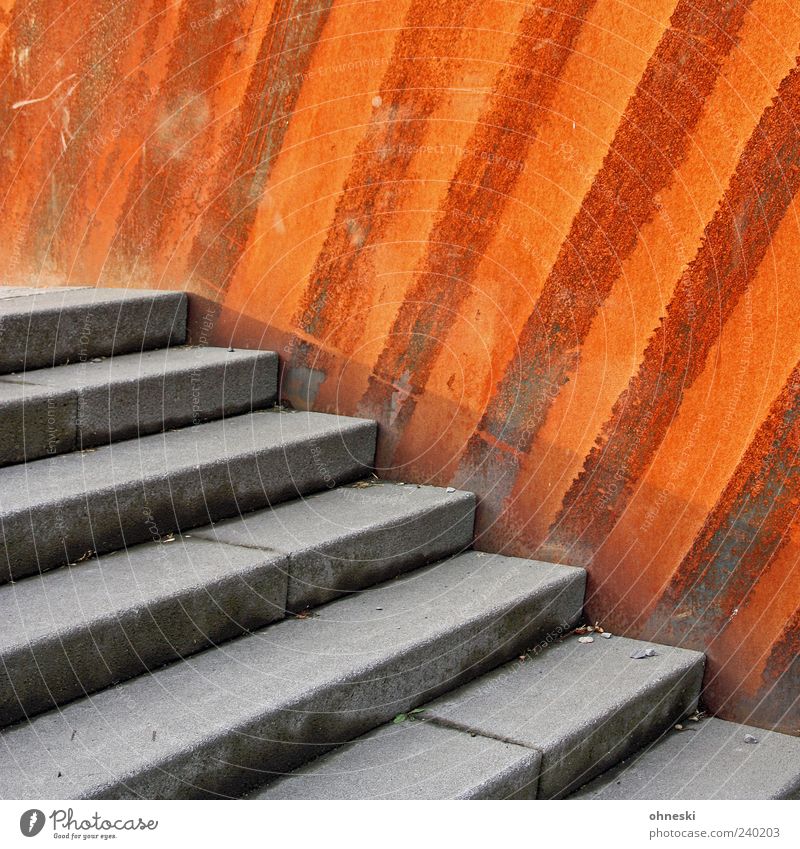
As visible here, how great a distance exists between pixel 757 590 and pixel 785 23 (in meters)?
1.45

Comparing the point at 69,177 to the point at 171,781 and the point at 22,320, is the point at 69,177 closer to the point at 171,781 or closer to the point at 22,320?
the point at 22,320

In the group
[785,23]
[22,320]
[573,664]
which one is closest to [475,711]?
[573,664]

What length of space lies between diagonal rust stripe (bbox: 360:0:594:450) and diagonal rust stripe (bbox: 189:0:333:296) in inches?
25.6

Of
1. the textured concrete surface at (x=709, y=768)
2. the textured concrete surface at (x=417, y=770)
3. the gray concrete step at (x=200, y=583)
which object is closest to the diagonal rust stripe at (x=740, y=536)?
the textured concrete surface at (x=709, y=768)

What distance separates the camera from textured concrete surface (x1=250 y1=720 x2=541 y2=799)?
2428mm

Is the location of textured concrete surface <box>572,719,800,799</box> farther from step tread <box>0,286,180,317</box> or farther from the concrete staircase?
step tread <box>0,286,180,317</box>

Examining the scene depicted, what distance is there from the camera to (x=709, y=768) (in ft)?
9.43

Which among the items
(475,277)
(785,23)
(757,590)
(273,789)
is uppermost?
(785,23)

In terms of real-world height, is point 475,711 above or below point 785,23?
below

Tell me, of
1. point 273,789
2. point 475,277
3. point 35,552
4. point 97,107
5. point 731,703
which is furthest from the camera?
point 97,107

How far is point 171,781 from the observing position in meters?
2.24

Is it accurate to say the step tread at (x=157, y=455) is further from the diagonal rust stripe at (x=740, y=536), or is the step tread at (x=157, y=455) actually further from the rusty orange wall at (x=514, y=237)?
the diagonal rust stripe at (x=740, y=536)
